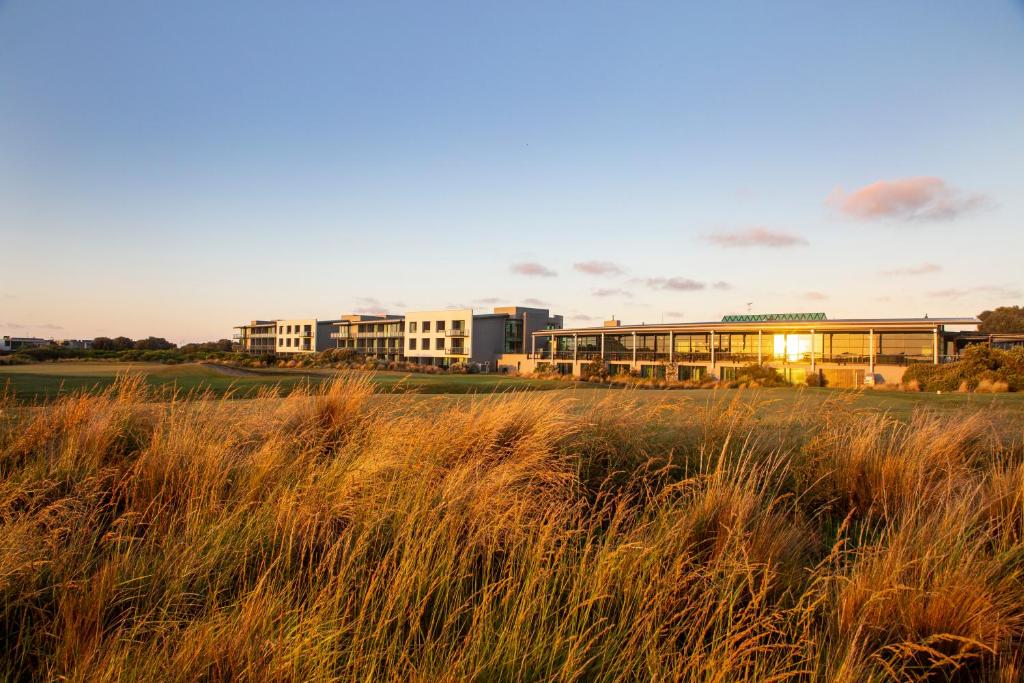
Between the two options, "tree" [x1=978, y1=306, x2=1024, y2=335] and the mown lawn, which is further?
"tree" [x1=978, y1=306, x2=1024, y2=335]

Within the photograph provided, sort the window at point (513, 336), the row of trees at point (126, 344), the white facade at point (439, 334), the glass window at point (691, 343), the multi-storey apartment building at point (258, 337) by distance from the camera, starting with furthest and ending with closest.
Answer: the multi-storey apartment building at point (258, 337), the window at point (513, 336), the white facade at point (439, 334), the row of trees at point (126, 344), the glass window at point (691, 343)

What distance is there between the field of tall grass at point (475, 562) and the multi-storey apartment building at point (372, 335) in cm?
7364

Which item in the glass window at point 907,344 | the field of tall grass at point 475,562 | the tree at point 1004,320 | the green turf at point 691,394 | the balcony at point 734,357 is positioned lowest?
the field of tall grass at point 475,562

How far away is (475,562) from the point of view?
3582mm

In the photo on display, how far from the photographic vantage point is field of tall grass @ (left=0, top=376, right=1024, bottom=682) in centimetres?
260

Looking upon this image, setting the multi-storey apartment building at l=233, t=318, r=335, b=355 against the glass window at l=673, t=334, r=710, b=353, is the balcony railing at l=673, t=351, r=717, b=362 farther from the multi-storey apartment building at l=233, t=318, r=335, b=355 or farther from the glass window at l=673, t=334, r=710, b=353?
the multi-storey apartment building at l=233, t=318, r=335, b=355

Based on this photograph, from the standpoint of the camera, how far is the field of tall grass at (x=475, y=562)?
2.60 meters

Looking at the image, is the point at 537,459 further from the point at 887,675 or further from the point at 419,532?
the point at 887,675

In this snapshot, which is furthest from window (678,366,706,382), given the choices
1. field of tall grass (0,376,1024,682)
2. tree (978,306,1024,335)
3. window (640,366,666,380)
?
tree (978,306,1024,335)

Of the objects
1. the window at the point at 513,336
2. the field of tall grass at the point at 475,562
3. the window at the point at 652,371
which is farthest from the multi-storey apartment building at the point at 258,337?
the field of tall grass at the point at 475,562

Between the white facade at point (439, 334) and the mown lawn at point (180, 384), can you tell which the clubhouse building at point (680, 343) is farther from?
the mown lawn at point (180, 384)

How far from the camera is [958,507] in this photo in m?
3.97

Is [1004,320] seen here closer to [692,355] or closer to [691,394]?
[692,355]

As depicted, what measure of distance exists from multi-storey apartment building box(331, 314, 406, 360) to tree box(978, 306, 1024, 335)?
80043 mm
